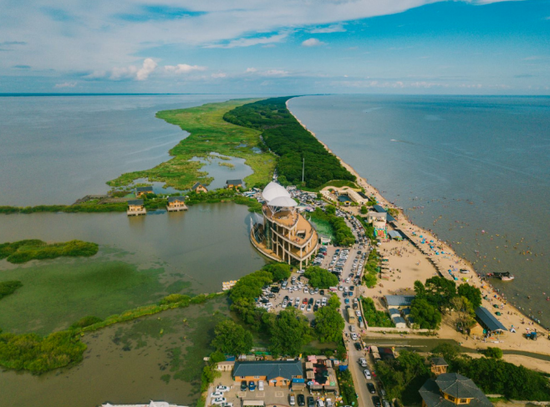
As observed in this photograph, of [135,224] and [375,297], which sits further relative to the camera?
[135,224]

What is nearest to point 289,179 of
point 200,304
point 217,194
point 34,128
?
point 217,194

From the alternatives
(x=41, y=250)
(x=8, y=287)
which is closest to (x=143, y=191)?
(x=41, y=250)

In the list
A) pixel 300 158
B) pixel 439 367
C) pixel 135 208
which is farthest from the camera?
pixel 300 158

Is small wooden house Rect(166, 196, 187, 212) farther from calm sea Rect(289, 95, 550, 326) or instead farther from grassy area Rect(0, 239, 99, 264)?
calm sea Rect(289, 95, 550, 326)

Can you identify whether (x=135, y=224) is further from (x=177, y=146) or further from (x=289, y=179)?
(x=177, y=146)

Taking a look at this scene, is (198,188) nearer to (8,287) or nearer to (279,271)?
(279,271)

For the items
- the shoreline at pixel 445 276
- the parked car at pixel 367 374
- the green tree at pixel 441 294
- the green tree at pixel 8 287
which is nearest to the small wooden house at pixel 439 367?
the parked car at pixel 367 374
